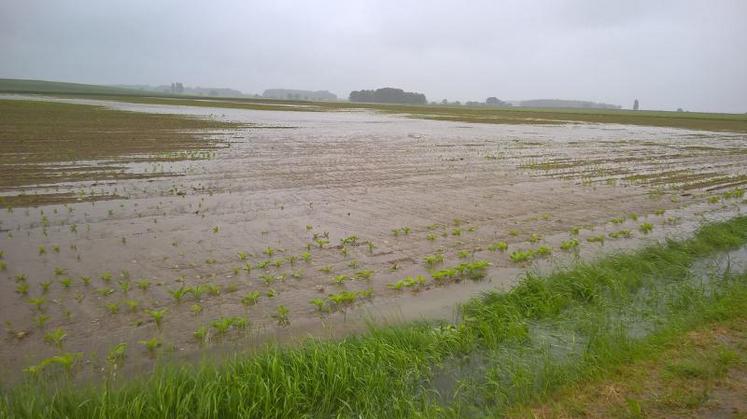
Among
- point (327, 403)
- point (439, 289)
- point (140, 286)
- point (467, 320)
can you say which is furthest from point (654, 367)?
point (140, 286)

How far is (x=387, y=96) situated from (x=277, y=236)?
184 meters

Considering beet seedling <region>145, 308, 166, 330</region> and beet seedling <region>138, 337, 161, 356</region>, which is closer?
beet seedling <region>138, 337, 161, 356</region>

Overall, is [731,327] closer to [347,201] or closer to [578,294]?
[578,294]

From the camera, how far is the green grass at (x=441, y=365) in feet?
13.8

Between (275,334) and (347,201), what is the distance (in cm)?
736

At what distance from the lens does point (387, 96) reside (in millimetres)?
187125

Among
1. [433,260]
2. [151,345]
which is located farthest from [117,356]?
[433,260]

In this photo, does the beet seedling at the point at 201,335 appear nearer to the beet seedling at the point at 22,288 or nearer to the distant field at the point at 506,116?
the beet seedling at the point at 22,288

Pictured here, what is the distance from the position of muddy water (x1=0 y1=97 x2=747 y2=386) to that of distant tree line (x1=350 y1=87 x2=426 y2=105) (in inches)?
6758

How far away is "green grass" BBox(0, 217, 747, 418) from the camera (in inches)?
165

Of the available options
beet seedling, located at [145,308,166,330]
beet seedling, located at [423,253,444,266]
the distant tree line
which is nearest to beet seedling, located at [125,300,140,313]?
beet seedling, located at [145,308,166,330]

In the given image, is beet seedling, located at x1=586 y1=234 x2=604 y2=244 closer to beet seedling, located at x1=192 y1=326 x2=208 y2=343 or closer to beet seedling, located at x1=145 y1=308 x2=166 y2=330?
beet seedling, located at x1=192 y1=326 x2=208 y2=343

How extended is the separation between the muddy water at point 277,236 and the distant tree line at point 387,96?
6758 inches

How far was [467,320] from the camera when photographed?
6219 millimetres
